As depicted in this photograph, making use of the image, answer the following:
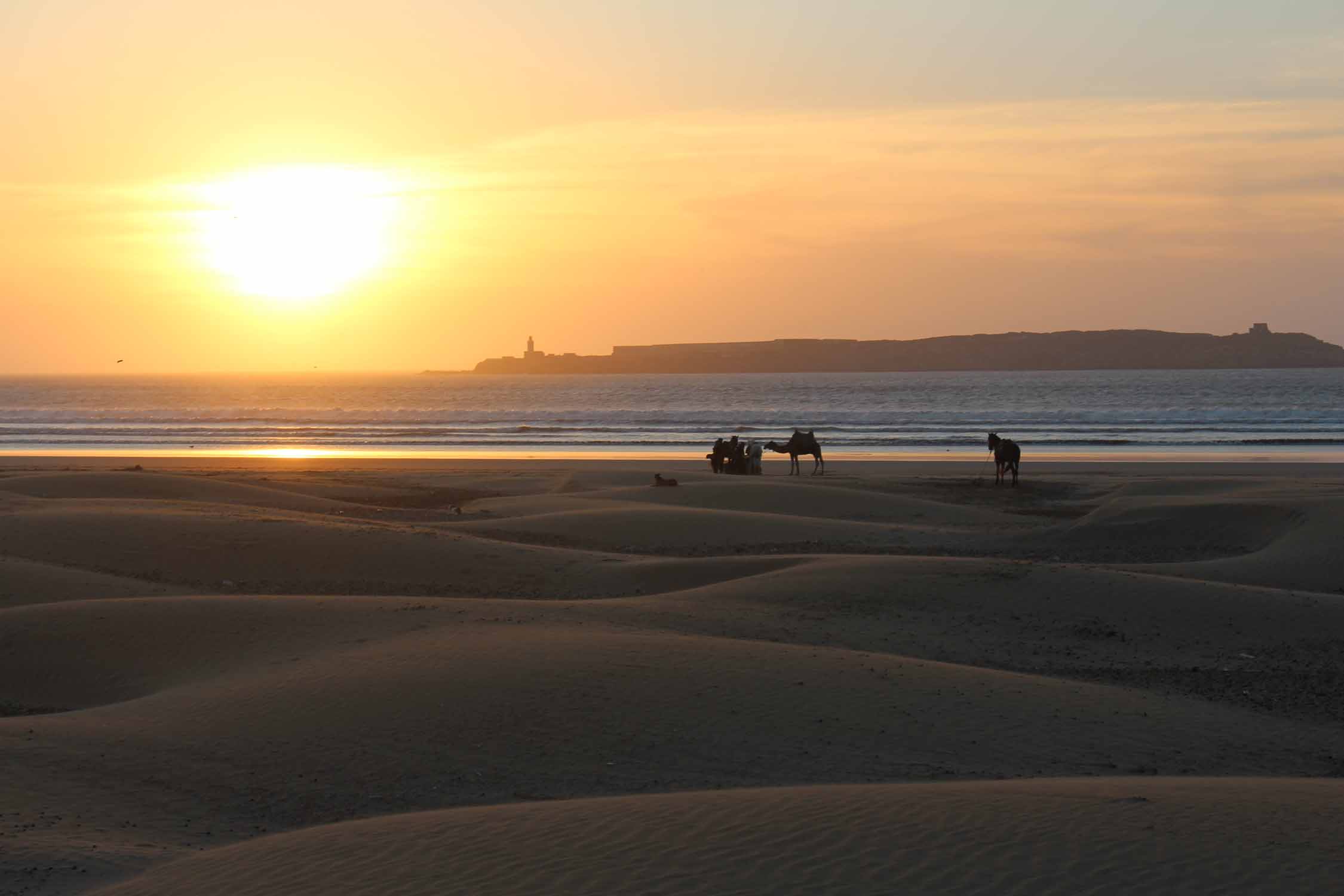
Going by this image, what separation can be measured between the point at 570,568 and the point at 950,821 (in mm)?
9818

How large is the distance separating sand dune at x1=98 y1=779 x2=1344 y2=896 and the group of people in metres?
23.5

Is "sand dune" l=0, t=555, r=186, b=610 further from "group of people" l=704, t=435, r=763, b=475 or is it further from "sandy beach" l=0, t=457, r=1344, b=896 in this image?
"group of people" l=704, t=435, r=763, b=475

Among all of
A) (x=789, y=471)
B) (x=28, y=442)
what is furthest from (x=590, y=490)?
(x=28, y=442)

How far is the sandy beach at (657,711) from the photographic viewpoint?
573cm

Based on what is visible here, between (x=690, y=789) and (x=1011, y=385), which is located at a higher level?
(x=1011, y=385)

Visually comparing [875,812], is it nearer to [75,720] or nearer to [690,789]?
[690,789]

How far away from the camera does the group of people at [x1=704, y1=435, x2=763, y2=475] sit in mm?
30266

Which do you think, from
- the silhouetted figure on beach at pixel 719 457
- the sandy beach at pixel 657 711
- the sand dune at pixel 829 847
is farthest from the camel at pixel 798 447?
the sand dune at pixel 829 847

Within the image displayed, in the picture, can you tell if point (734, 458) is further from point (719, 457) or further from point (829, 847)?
point (829, 847)

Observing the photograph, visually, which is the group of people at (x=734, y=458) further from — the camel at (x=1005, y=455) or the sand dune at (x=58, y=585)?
the sand dune at (x=58, y=585)

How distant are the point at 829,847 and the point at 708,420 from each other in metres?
67.8

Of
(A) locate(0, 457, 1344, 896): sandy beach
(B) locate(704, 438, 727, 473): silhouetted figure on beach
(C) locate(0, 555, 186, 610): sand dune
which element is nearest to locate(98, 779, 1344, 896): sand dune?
(A) locate(0, 457, 1344, 896): sandy beach

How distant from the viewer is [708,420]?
73.4 metres

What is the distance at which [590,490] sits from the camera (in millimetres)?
26984
